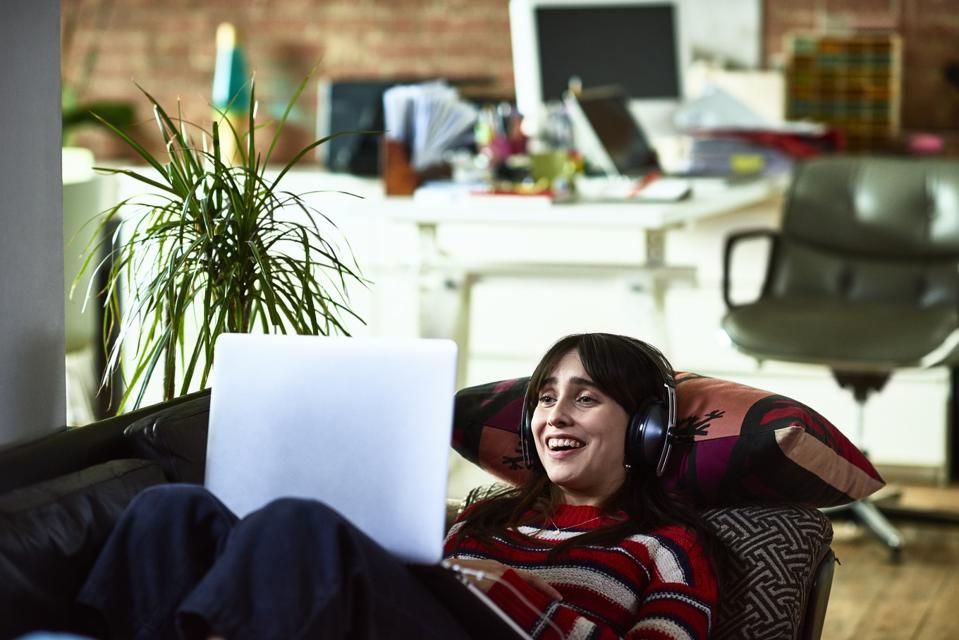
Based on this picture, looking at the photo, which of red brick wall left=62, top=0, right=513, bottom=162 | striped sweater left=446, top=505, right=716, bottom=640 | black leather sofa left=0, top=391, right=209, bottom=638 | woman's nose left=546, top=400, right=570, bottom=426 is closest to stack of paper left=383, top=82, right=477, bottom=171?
red brick wall left=62, top=0, right=513, bottom=162

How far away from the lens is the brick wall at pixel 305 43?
16.4 ft

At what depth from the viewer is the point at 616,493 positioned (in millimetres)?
1963

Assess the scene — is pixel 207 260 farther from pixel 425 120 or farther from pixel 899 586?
pixel 899 586

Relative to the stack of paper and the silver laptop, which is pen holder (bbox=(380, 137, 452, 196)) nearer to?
the stack of paper

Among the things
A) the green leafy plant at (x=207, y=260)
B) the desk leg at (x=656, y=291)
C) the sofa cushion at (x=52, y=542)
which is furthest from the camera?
the desk leg at (x=656, y=291)

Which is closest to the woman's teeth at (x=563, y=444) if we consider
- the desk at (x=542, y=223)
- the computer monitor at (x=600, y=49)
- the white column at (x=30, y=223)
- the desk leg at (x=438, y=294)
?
the white column at (x=30, y=223)

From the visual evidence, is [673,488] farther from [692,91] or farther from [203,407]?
[692,91]

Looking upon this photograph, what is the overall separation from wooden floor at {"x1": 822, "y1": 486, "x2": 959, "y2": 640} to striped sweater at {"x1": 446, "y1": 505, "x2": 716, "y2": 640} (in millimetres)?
1233

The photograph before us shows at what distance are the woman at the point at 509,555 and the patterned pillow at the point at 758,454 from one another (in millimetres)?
58

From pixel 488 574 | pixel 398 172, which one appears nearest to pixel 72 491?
pixel 488 574

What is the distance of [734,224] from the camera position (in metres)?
4.07

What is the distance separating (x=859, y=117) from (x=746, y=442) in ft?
10.6

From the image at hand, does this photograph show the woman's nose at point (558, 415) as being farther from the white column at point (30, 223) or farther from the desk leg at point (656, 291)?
the desk leg at point (656, 291)

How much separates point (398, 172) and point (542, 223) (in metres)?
0.56
